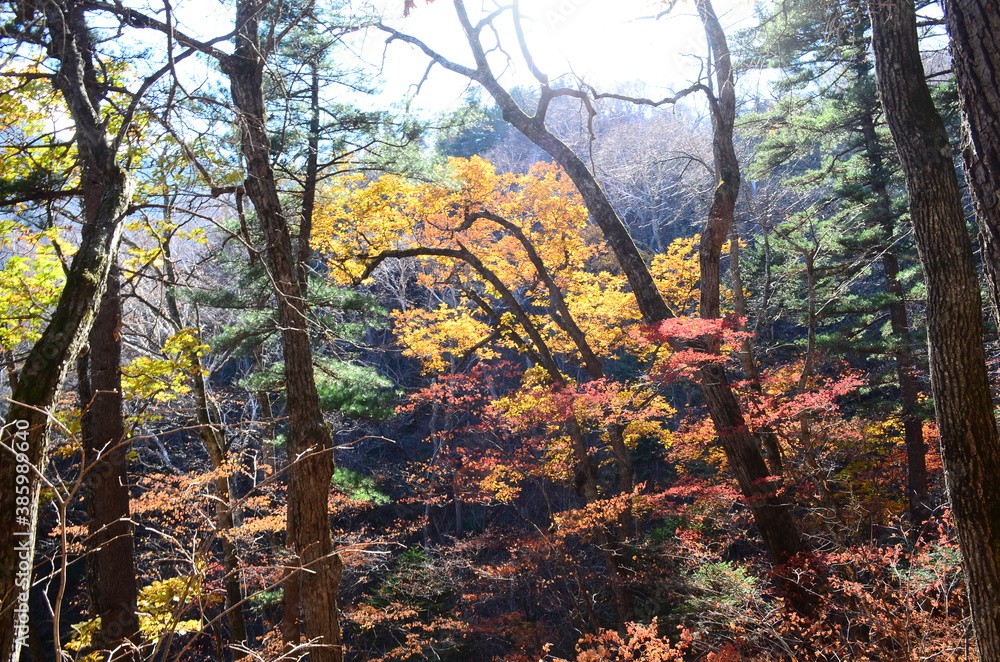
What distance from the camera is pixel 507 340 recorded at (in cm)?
1120

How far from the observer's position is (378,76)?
736cm

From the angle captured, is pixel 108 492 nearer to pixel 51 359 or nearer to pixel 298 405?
pixel 298 405

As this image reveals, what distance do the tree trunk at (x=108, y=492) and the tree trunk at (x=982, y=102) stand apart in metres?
4.95

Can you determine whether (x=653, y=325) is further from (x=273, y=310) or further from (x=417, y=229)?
(x=417, y=229)

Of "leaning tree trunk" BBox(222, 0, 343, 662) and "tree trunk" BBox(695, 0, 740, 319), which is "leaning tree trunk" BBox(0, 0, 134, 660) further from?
"tree trunk" BBox(695, 0, 740, 319)

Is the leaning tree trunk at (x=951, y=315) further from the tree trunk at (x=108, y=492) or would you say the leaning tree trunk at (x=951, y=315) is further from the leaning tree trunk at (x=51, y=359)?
the tree trunk at (x=108, y=492)

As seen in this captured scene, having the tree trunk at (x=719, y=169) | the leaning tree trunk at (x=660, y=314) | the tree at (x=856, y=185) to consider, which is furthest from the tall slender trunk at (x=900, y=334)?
the leaning tree trunk at (x=660, y=314)

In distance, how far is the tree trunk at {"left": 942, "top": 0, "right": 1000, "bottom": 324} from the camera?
2.73 metres

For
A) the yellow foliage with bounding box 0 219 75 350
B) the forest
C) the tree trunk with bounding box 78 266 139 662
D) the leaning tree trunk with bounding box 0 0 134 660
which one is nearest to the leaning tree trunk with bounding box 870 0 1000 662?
the forest

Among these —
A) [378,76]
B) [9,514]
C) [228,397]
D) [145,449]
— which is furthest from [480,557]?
[9,514]

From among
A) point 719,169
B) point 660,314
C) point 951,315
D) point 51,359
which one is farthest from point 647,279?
point 51,359

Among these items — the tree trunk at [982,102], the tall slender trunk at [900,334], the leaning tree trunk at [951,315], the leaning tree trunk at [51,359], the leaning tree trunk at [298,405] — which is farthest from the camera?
the tall slender trunk at [900,334]

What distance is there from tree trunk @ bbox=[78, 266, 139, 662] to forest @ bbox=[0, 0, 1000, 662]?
0.03 m

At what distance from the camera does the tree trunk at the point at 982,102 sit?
273 cm
